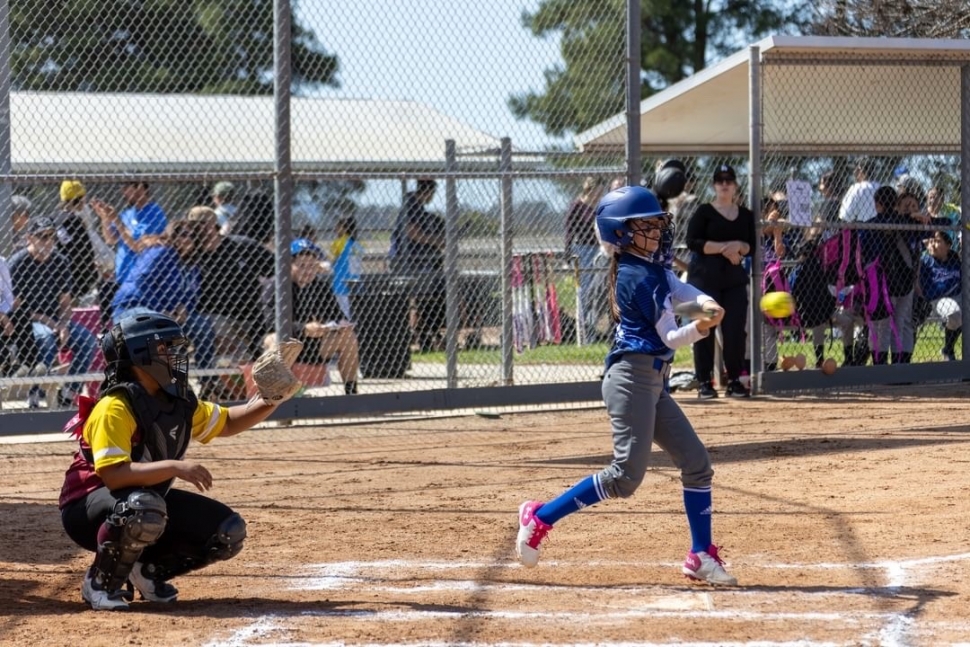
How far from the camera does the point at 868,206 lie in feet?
40.8

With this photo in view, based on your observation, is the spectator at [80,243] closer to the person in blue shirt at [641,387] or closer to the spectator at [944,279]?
the person in blue shirt at [641,387]

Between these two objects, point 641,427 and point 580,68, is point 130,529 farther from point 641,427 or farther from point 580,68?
point 580,68

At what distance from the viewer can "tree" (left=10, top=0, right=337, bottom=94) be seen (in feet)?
40.7

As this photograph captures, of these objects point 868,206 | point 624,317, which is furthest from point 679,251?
point 624,317

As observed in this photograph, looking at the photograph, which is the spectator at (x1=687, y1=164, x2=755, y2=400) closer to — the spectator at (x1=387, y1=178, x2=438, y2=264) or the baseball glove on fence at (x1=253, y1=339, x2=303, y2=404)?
the spectator at (x1=387, y1=178, x2=438, y2=264)

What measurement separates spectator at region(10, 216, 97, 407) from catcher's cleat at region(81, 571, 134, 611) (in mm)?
5321

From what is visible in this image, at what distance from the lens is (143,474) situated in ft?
15.3

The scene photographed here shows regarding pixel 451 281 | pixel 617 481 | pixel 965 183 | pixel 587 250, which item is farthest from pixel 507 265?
pixel 617 481

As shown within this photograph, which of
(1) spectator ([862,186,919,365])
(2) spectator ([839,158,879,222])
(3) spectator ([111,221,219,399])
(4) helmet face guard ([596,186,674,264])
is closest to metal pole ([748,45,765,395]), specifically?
(1) spectator ([862,186,919,365])

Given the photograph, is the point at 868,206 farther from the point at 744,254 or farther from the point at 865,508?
the point at 865,508

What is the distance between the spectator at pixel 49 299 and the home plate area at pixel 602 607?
5.16 metres

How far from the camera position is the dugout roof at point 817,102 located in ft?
38.2

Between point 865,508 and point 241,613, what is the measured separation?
329 centimetres

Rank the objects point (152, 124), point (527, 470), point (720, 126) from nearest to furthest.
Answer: point (527, 470), point (720, 126), point (152, 124)
